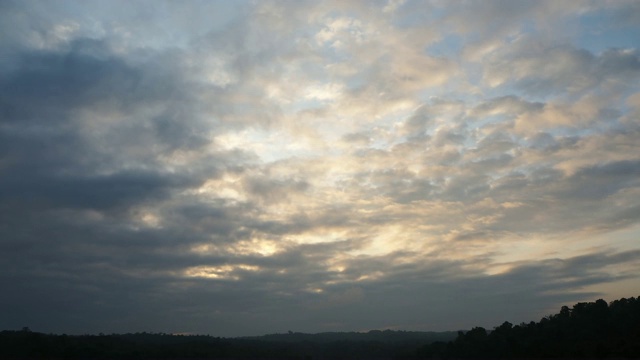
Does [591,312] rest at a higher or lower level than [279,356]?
higher

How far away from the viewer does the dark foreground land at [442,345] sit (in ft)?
329

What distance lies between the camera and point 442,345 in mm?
116125

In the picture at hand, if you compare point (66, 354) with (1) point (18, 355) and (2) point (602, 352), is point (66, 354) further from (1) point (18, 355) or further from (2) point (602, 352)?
(2) point (602, 352)

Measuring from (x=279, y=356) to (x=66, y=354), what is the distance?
40.3m

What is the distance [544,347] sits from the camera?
318 feet

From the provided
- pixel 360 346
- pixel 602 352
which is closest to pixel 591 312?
pixel 602 352

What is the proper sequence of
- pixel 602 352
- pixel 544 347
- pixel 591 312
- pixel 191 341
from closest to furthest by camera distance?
1. pixel 602 352
2. pixel 544 347
3. pixel 591 312
4. pixel 191 341

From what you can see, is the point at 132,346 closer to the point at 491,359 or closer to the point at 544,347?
the point at 491,359

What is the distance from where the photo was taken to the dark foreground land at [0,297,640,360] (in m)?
100

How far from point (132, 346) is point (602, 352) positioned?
8681cm

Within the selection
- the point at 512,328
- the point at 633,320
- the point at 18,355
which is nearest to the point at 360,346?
the point at 512,328

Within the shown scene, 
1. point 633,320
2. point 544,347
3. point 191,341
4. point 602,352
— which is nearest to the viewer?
point 602,352

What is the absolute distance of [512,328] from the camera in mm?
119688

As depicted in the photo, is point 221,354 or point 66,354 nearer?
point 66,354
